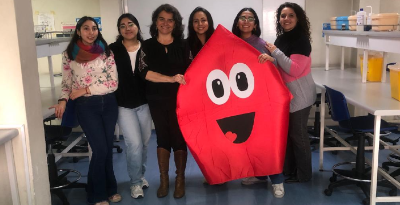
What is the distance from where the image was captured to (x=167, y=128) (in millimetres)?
2912

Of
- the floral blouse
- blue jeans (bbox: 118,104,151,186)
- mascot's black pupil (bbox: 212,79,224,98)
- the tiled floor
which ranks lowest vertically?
the tiled floor

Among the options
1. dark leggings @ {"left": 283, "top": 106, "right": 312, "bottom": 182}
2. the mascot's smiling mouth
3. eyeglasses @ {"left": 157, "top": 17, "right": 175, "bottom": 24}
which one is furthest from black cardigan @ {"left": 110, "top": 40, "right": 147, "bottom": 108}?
dark leggings @ {"left": 283, "top": 106, "right": 312, "bottom": 182}

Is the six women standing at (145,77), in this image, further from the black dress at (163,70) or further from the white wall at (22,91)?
the white wall at (22,91)

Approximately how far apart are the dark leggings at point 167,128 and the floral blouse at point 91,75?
1.26 ft

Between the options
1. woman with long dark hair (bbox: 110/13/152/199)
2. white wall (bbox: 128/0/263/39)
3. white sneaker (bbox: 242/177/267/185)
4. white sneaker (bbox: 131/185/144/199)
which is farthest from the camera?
white wall (bbox: 128/0/263/39)

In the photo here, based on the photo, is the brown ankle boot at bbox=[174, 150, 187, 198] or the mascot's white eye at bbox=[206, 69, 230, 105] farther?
the brown ankle boot at bbox=[174, 150, 187, 198]

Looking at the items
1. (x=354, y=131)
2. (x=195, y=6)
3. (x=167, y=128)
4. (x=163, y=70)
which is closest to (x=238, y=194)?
(x=167, y=128)

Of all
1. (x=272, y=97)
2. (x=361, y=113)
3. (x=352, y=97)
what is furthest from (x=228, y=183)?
(x=361, y=113)

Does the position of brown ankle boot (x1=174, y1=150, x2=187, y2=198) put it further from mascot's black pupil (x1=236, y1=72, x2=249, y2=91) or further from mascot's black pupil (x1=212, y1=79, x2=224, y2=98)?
mascot's black pupil (x1=236, y1=72, x2=249, y2=91)

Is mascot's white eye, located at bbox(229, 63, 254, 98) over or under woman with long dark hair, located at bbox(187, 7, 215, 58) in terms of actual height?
under

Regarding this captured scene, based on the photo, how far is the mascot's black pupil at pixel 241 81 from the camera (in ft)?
9.05

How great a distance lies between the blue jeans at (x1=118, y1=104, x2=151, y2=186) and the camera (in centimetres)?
281

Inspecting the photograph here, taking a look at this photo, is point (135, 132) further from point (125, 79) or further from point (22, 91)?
point (22, 91)

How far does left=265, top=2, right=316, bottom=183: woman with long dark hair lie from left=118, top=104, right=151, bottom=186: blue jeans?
3.58 ft
